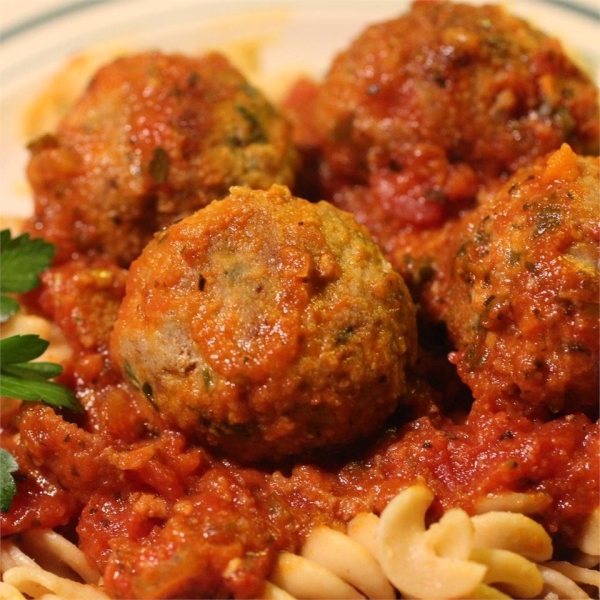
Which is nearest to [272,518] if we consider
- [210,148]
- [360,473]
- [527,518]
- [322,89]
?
[360,473]

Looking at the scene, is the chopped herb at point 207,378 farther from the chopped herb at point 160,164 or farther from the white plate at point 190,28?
the white plate at point 190,28

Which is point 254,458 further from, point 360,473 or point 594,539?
point 594,539

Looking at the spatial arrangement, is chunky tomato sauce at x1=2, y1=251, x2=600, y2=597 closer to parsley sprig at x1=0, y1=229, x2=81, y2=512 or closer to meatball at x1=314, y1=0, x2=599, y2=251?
parsley sprig at x1=0, y1=229, x2=81, y2=512

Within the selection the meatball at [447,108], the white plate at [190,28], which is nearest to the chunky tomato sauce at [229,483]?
the meatball at [447,108]

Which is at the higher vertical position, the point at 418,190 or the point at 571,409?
the point at 418,190

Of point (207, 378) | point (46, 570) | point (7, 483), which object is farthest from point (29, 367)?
point (207, 378)

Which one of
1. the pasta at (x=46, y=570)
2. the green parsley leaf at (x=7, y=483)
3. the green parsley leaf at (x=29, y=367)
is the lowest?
the pasta at (x=46, y=570)
